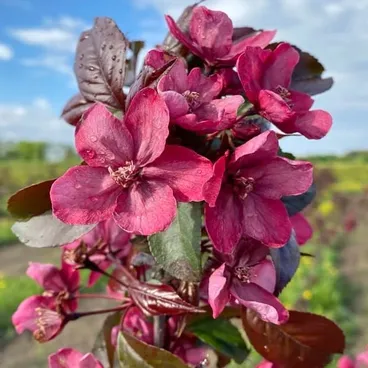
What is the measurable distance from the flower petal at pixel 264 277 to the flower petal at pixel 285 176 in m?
0.13

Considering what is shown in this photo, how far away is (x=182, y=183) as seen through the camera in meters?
0.73

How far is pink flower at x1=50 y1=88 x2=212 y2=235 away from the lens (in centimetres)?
72

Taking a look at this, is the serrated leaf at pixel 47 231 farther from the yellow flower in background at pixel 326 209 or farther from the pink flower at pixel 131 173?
the yellow flower in background at pixel 326 209

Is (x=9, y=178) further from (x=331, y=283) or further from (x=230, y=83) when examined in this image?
(x=230, y=83)

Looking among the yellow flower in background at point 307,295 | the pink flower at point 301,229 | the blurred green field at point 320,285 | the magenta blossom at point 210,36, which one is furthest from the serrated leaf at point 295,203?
the yellow flower in background at point 307,295

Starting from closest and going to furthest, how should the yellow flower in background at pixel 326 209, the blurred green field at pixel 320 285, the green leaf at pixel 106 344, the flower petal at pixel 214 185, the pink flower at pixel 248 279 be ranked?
the flower petal at pixel 214 185 < the pink flower at pixel 248 279 < the green leaf at pixel 106 344 < the blurred green field at pixel 320 285 < the yellow flower in background at pixel 326 209

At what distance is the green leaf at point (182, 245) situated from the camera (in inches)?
29.7

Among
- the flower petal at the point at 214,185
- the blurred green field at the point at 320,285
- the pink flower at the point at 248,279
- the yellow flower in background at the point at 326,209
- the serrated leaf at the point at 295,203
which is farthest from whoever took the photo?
the yellow flower in background at the point at 326,209

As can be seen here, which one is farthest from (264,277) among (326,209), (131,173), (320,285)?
(326,209)

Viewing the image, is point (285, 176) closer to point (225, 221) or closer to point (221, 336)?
point (225, 221)

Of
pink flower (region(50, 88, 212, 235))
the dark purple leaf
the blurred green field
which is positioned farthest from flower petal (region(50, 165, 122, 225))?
the blurred green field

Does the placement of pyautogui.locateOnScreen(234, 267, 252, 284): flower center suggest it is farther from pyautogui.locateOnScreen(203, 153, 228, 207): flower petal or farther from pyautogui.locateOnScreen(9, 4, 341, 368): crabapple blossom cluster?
pyautogui.locateOnScreen(203, 153, 228, 207): flower petal

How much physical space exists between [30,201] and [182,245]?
0.23 meters

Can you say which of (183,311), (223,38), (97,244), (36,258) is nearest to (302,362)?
(183,311)
